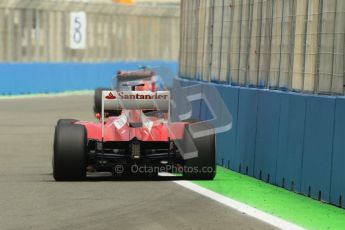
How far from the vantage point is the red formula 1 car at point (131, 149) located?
12680 mm

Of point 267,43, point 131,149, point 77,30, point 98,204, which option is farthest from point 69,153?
point 77,30

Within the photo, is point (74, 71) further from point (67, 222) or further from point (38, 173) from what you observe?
point (67, 222)

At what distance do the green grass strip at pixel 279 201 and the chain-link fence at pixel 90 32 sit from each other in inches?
1107

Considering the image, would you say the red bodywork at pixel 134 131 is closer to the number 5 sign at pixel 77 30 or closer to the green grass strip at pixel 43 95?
the green grass strip at pixel 43 95

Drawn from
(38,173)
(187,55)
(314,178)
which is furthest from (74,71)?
(314,178)

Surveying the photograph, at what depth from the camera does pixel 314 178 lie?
37.9ft

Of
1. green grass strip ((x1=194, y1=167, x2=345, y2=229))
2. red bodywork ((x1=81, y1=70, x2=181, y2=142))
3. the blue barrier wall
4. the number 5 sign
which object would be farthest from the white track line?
the number 5 sign

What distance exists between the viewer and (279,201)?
11461mm

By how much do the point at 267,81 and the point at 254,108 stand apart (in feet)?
1.39

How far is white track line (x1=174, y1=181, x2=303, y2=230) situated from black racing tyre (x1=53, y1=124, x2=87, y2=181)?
126cm

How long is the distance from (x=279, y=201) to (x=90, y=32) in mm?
36113

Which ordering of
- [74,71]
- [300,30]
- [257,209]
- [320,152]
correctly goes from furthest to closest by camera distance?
[74,71] → [300,30] → [320,152] → [257,209]

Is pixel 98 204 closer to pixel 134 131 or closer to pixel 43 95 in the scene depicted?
pixel 134 131

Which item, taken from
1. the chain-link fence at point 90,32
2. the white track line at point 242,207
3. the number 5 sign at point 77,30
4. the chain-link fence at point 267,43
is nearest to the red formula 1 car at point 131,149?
the white track line at point 242,207
